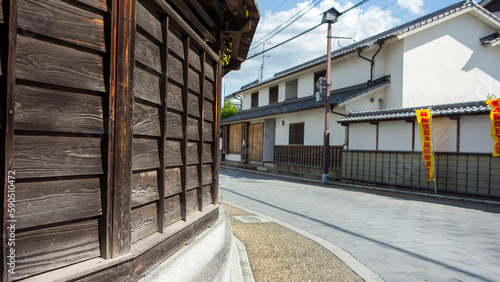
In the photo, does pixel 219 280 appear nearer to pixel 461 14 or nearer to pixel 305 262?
pixel 305 262

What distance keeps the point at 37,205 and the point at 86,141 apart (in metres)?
0.40

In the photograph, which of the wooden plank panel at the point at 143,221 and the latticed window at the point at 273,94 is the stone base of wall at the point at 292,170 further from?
the wooden plank panel at the point at 143,221

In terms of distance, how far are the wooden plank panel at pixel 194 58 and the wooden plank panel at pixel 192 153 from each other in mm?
789

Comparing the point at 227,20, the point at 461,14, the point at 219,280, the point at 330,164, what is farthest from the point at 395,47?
the point at 219,280

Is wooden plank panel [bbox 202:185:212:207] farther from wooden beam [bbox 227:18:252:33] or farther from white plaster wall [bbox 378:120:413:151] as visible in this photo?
white plaster wall [bbox 378:120:413:151]

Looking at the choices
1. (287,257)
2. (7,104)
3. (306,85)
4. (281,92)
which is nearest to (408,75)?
(306,85)

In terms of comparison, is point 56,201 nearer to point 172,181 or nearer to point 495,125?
point 172,181

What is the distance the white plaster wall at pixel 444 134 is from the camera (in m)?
11.8

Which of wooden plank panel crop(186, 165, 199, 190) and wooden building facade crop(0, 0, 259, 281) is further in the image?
wooden plank panel crop(186, 165, 199, 190)

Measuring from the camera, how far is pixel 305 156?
19469 mm

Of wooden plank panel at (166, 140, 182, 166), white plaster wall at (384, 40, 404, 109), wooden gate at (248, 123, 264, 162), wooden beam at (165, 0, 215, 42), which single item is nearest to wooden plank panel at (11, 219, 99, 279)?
wooden plank panel at (166, 140, 182, 166)

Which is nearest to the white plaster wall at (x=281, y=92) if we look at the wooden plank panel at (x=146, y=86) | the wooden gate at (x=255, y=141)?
the wooden gate at (x=255, y=141)

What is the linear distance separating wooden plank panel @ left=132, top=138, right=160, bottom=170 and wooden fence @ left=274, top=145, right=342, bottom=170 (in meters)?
15.0

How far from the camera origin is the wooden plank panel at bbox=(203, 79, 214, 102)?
4.09 m
